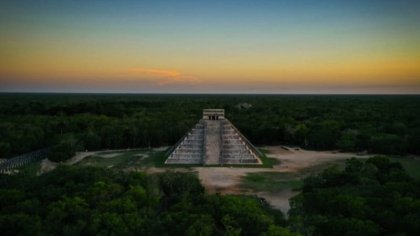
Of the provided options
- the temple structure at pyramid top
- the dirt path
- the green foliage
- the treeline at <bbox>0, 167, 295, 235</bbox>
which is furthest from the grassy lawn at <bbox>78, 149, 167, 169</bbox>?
the treeline at <bbox>0, 167, 295, 235</bbox>

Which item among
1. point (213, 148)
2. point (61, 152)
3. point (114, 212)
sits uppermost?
point (114, 212)

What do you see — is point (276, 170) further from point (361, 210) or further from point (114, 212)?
point (114, 212)

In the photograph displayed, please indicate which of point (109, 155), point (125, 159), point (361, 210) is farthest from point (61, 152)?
point (361, 210)

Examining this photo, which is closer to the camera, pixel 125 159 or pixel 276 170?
pixel 276 170

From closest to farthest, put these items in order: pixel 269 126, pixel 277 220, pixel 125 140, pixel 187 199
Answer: pixel 277 220 < pixel 187 199 < pixel 125 140 < pixel 269 126

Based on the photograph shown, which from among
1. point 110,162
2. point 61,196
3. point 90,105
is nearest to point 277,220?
point 61,196

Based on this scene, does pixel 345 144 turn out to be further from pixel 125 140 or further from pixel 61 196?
pixel 61 196

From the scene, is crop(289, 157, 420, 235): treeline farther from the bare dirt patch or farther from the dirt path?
the bare dirt patch
